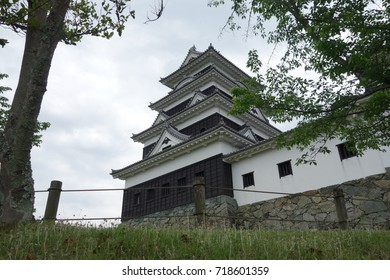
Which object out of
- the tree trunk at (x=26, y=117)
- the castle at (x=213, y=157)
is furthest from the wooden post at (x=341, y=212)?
the tree trunk at (x=26, y=117)

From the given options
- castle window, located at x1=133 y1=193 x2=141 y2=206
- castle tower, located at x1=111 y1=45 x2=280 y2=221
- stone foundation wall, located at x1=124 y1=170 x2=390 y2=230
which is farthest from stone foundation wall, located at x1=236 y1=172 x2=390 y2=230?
castle window, located at x1=133 y1=193 x2=141 y2=206

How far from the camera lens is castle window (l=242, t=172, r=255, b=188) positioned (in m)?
16.4

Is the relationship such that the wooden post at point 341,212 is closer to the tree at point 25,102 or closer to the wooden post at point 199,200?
the wooden post at point 199,200

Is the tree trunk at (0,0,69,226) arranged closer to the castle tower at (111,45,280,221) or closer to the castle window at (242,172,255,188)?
the castle tower at (111,45,280,221)

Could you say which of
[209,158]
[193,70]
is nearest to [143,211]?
[209,158]

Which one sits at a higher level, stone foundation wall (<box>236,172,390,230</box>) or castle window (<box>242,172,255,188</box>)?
castle window (<box>242,172,255,188</box>)

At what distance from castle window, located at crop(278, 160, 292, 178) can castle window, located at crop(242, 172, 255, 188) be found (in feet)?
5.36

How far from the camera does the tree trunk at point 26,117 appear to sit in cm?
471

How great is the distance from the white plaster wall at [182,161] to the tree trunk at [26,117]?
12.5 metres

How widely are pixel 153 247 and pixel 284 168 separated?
41.0ft

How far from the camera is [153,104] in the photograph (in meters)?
25.8

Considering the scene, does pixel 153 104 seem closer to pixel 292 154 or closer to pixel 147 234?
pixel 292 154

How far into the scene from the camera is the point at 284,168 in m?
15.3

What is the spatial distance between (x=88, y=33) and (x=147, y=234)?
17.0 feet
